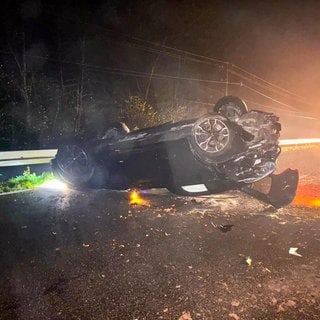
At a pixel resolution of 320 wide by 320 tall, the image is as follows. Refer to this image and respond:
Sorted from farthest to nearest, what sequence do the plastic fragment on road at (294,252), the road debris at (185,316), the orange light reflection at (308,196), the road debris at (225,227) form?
the orange light reflection at (308,196), the road debris at (225,227), the plastic fragment on road at (294,252), the road debris at (185,316)

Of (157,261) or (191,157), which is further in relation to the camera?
(191,157)

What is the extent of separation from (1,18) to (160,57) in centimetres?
670

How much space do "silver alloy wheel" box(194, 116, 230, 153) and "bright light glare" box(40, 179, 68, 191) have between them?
320cm

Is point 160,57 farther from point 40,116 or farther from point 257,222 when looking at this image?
point 257,222

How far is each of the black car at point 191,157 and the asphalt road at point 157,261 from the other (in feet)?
1.69

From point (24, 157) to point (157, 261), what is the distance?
5.07 m

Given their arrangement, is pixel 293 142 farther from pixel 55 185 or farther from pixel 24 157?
pixel 24 157

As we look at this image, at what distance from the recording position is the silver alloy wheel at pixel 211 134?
556 centimetres

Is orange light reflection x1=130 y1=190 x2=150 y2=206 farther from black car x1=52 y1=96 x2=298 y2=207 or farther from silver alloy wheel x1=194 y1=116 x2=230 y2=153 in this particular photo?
silver alloy wheel x1=194 y1=116 x2=230 y2=153

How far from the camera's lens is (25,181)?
7277mm

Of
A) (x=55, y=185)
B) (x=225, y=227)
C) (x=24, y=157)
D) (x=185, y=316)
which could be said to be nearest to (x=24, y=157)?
(x=24, y=157)

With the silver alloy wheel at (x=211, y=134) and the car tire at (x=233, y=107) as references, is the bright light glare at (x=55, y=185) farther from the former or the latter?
the car tire at (x=233, y=107)

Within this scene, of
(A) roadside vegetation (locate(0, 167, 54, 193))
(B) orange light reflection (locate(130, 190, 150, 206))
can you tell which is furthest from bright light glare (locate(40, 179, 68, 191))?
(B) orange light reflection (locate(130, 190, 150, 206))

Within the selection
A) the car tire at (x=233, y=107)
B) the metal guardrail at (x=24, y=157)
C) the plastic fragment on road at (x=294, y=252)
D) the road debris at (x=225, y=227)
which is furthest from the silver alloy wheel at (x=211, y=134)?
the metal guardrail at (x=24, y=157)
